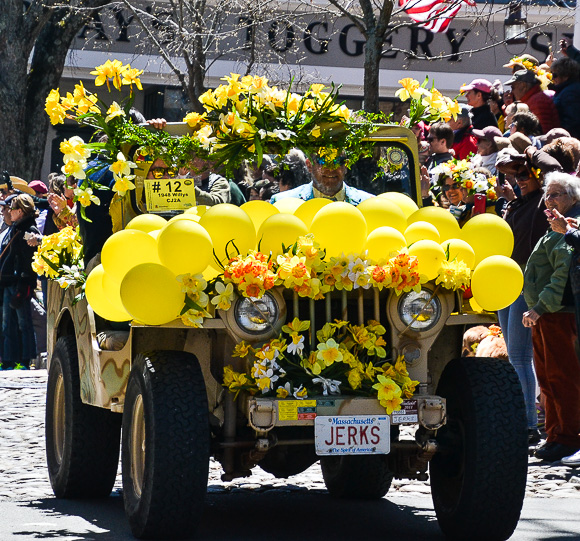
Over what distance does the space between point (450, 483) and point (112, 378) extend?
1741mm

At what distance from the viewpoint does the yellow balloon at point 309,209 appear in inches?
246

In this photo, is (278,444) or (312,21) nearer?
(278,444)

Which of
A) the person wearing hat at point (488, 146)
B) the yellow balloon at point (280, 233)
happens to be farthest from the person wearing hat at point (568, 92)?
the yellow balloon at point (280, 233)

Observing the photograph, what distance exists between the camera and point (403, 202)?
22.1ft

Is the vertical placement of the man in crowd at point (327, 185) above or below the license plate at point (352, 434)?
above

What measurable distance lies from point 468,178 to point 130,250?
4489 mm

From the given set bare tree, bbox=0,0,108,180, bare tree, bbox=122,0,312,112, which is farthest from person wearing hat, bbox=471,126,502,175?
bare tree, bbox=0,0,108,180

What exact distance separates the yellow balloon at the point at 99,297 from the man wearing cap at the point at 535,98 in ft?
23.5

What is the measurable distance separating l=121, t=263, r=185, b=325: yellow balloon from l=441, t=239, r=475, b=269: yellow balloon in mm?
1271

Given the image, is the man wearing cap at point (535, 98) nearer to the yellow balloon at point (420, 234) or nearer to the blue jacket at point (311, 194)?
the blue jacket at point (311, 194)

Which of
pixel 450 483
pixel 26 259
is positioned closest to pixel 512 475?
pixel 450 483

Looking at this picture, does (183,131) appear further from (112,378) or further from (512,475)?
(512,475)

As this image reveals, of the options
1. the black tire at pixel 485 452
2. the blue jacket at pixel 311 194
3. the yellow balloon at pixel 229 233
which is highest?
the blue jacket at pixel 311 194

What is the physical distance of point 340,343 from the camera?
5.96 meters
